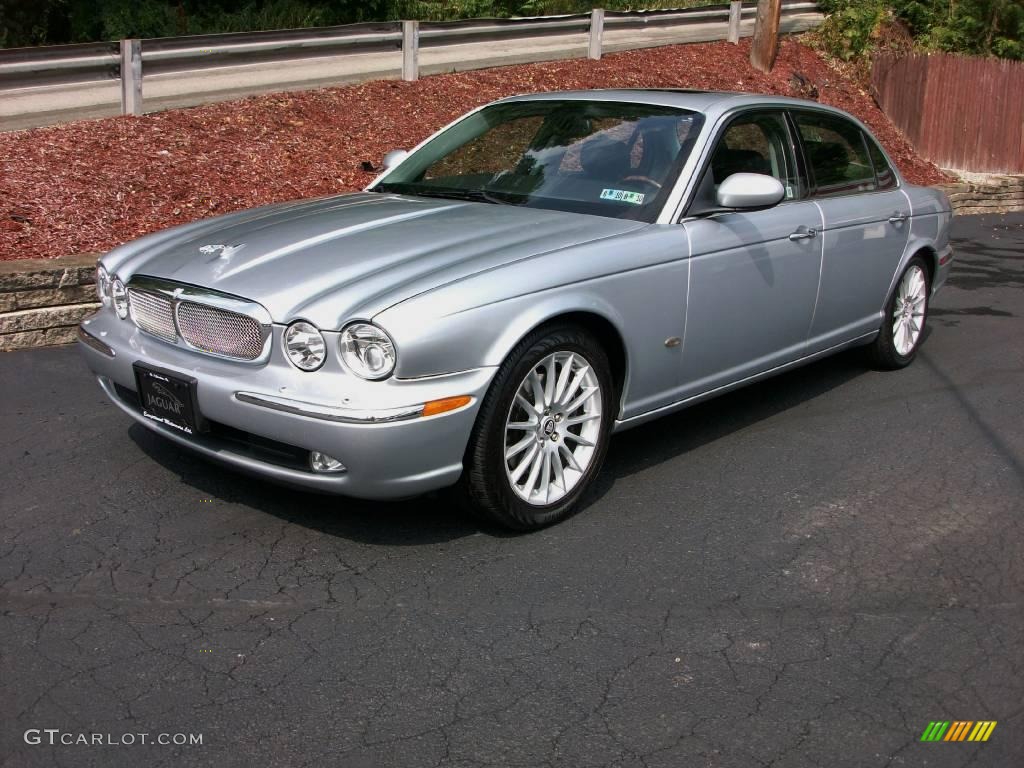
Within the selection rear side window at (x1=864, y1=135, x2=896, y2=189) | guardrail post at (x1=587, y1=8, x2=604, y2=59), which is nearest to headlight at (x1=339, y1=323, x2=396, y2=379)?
rear side window at (x1=864, y1=135, x2=896, y2=189)

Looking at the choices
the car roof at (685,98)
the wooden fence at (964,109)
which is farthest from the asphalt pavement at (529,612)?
the wooden fence at (964,109)

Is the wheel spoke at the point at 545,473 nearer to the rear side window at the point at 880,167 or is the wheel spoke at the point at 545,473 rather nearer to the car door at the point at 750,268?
the car door at the point at 750,268

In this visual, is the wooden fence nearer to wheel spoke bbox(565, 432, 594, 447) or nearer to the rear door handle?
the rear door handle

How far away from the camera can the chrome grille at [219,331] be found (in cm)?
394

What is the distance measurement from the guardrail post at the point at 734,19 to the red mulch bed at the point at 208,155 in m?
4.73

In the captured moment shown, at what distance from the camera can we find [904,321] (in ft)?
22.0

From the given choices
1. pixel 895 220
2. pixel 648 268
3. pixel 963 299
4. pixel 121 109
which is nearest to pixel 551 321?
pixel 648 268

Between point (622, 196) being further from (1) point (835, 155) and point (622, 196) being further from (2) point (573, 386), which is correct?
(1) point (835, 155)

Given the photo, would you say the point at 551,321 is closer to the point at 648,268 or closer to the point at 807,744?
the point at 648,268

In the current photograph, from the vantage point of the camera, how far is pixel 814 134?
5879 mm

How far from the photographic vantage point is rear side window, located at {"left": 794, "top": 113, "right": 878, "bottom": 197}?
5.78 metres

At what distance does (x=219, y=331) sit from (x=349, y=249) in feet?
1.93

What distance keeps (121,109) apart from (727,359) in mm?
7603
